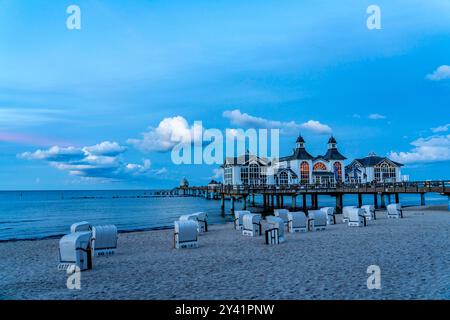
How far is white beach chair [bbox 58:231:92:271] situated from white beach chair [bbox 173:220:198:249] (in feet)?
14.2

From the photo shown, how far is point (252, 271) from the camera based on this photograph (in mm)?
10641

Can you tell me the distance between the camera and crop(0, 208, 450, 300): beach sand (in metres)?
8.53

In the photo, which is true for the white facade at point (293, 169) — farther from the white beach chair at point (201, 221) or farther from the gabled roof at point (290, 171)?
the white beach chair at point (201, 221)

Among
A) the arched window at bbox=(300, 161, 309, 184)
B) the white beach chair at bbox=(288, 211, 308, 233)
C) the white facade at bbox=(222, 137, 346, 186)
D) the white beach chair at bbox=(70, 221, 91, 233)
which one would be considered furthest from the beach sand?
the white facade at bbox=(222, 137, 346, 186)

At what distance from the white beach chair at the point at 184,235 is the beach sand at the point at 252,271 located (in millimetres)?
428

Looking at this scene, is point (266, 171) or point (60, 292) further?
point (266, 171)

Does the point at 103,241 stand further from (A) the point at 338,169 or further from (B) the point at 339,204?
(A) the point at 338,169

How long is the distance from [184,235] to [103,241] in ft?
10.4

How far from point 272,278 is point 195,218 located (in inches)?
492

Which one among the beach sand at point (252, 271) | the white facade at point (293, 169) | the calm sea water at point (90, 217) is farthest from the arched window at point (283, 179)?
the beach sand at point (252, 271)
